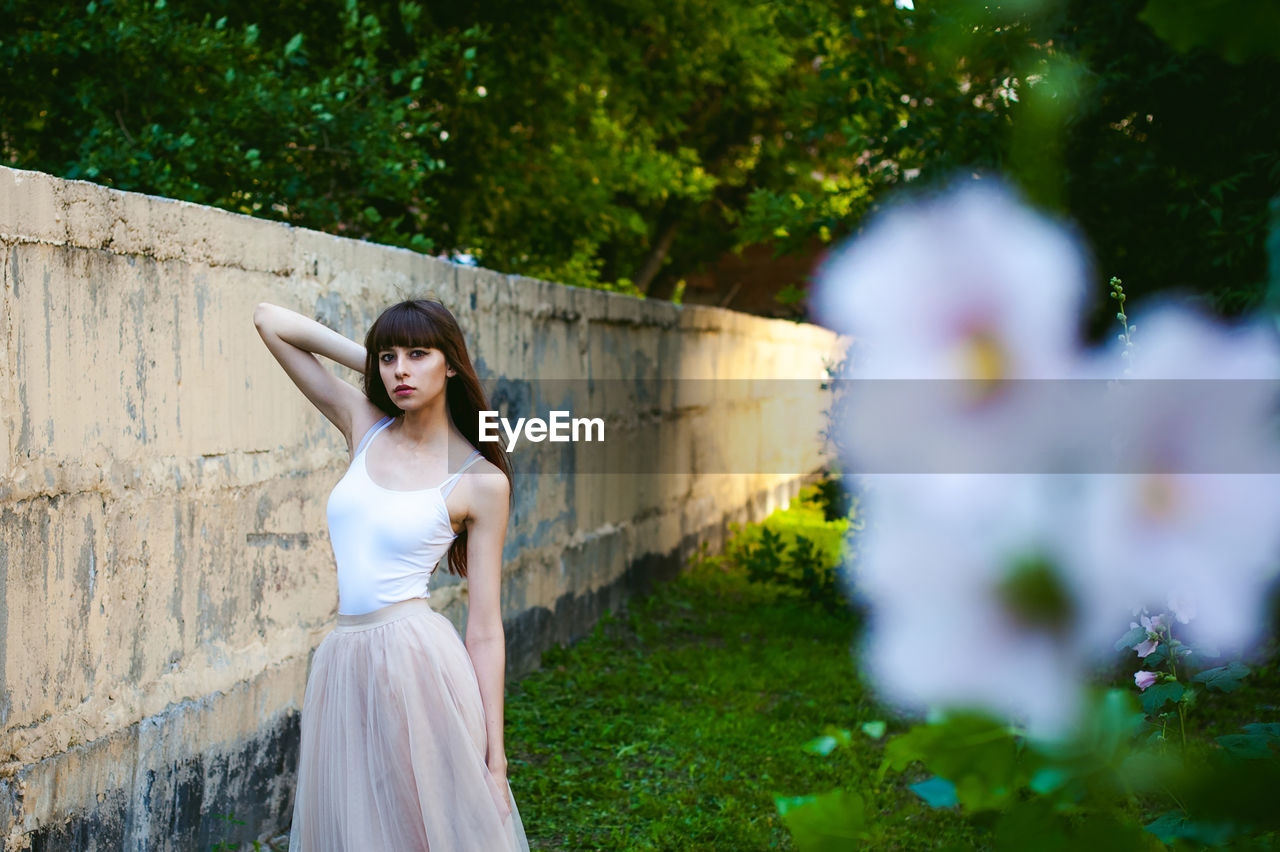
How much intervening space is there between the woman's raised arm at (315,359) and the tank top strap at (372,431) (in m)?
0.04

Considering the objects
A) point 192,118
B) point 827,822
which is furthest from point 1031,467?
point 192,118

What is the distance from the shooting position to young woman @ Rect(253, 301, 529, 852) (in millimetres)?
2672

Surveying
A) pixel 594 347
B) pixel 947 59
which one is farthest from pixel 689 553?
pixel 947 59

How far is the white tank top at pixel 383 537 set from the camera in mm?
2764

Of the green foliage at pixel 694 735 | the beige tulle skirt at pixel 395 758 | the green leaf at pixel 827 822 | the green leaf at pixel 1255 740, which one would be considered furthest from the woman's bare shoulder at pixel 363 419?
the green leaf at pixel 827 822

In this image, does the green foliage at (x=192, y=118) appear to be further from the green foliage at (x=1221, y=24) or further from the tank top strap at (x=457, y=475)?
the green foliage at (x=1221, y=24)

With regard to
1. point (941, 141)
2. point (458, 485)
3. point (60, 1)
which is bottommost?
point (458, 485)

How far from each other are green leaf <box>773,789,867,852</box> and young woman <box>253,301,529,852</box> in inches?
89.5

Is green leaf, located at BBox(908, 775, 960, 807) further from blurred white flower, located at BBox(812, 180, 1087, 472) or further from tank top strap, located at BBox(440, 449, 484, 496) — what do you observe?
tank top strap, located at BBox(440, 449, 484, 496)

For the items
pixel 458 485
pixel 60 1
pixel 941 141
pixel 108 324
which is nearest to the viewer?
pixel 458 485

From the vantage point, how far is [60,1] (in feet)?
22.6

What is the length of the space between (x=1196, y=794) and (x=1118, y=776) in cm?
4

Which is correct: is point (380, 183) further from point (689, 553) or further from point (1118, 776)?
point (1118, 776)

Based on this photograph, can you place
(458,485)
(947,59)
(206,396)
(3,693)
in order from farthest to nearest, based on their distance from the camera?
(206,396)
(458,485)
(3,693)
(947,59)
